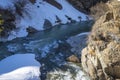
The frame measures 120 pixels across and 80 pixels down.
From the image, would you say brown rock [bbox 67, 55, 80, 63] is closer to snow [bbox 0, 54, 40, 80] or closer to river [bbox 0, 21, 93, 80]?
river [bbox 0, 21, 93, 80]

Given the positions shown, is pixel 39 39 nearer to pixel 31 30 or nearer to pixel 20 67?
pixel 31 30

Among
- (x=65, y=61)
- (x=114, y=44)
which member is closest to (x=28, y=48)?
(x=65, y=61)

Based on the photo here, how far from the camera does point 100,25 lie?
94.5 feet

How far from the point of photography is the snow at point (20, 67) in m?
30.2

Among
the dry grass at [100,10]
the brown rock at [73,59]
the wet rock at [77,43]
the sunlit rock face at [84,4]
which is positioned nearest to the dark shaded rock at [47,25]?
the dry grass at [100,10]

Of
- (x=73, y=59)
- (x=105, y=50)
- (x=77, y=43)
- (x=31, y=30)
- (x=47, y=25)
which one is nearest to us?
(x=105, y=50)

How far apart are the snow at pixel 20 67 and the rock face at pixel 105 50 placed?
18.7ft

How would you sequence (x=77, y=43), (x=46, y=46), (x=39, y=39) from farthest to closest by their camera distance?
(x=39, y=39)
(x=77, y=43)
(x=46, y=46)

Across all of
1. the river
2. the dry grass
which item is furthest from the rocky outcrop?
the dry grass

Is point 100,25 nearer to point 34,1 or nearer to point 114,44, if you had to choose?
point 114,44

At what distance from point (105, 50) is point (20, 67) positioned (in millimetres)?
10621

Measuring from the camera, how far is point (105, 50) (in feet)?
85.3

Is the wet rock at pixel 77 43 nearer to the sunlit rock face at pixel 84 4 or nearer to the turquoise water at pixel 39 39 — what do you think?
the turquoise water at pixel 39 39

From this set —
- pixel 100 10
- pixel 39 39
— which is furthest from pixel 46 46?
pixel 100 10
